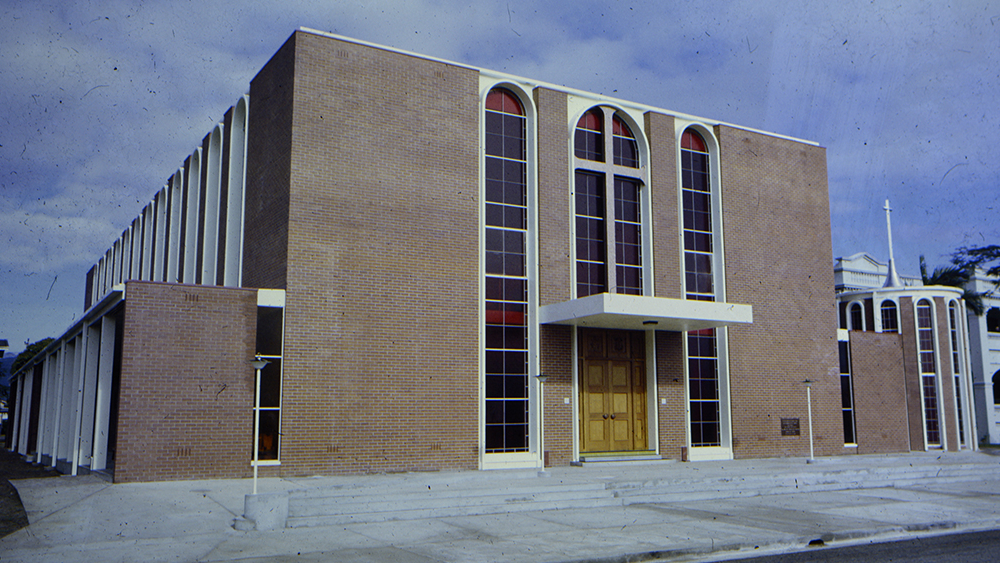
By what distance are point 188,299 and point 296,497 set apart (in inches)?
249

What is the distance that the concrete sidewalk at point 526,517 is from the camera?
10.4m

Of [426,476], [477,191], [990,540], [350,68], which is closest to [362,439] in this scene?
[426,476]

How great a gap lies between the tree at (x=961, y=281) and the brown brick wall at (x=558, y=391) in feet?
95.6

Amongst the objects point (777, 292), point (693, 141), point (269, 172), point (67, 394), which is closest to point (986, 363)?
point (777, 292)

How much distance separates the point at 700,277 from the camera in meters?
24.4

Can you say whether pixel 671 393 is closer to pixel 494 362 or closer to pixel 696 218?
pixel 696 218

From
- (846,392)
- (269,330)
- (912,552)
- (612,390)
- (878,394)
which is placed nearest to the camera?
(912,552)

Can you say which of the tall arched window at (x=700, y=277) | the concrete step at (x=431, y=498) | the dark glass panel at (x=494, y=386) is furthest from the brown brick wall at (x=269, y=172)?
the tall arched window at (x=700, y=277)

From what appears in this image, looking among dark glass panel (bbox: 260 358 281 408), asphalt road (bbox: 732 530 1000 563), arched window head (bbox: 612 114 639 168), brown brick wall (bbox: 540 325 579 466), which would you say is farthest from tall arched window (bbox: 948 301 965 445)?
dark glass panel (bbox: 260 358 281 408)

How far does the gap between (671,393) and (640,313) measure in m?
4.42

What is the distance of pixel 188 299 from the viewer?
17.3 metres

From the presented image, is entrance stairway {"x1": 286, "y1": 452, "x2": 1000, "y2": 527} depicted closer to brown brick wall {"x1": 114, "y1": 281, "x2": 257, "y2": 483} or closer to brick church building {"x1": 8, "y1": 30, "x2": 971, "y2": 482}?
brick church building {"x1": 8, "y1": 30, "x2": 971, "y2": 482}

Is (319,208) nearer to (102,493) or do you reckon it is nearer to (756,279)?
(102,493)

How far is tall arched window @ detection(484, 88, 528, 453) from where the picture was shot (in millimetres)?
20562
